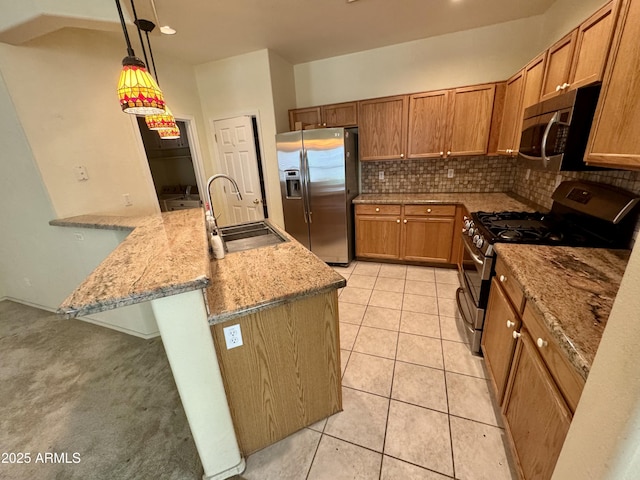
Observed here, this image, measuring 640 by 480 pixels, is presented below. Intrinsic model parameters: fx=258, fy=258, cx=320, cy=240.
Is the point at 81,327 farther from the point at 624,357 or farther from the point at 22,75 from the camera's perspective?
the point at 624,357

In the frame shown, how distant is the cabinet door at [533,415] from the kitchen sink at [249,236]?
1475 mm

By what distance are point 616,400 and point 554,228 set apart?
5.09 ft

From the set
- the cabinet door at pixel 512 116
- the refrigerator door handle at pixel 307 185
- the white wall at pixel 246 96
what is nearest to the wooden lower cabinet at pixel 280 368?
the refrigerator door handle at pixel 307 185

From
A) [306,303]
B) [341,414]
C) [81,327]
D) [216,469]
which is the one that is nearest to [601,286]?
[306,303]

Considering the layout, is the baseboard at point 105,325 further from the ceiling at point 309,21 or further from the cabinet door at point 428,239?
the cabinet door at point 428,239

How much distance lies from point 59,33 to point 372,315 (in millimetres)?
3649

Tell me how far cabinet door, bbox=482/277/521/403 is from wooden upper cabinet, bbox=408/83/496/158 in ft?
6.46

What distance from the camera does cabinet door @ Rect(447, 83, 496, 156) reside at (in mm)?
2762

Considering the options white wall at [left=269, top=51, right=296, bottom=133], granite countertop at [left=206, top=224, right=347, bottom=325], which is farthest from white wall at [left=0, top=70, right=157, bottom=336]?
white wall at [left=269, top=51, right=296, bottom=133]

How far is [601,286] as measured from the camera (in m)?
1.05

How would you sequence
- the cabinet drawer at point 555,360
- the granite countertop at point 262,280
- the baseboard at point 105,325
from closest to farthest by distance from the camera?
the cabinet drawer at point 555,360
the granite countertop at point 262,280
the baseboard at point 105,325

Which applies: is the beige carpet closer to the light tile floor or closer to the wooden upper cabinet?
the light tile floor

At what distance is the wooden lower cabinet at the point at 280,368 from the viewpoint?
115 centimetres

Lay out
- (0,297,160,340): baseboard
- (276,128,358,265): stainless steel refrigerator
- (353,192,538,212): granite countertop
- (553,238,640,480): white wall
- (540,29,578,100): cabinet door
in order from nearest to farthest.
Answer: (553,238,640,480): white wall
(540,29,578,100): cabinet door
(0,297,160,340): baseboard
(353,192,538,212): granite countertop
(276,128,358,265): stainless steel refrigerator
